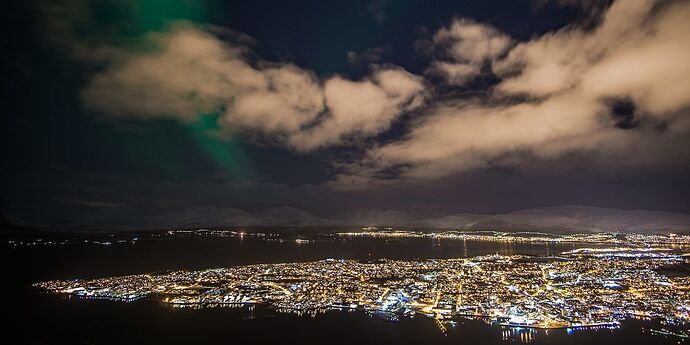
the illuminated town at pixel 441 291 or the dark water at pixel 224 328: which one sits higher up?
the illuminated town at pixel 441 291

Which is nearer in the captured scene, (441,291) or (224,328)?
(224,328)

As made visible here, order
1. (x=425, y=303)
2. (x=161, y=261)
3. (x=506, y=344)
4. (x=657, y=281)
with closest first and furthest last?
(x=506, y=344), (x=425, y=303), (x=657, y=281), (x=161, y=261)

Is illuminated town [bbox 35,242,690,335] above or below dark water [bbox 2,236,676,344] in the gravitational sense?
above

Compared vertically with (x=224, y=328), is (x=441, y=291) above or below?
above

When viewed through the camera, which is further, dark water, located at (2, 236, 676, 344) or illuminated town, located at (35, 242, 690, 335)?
illuminated town, located at (35, 242, 690, 335)

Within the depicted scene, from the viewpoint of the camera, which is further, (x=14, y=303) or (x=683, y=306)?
(x=14, y=303)

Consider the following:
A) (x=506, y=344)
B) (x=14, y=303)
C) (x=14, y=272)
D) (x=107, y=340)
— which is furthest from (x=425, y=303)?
(x=14, y=272)

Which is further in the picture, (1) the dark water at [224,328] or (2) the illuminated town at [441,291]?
(2) the illuminated town at [441,291]

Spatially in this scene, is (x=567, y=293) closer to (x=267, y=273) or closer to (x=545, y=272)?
(x=545, y=272)
